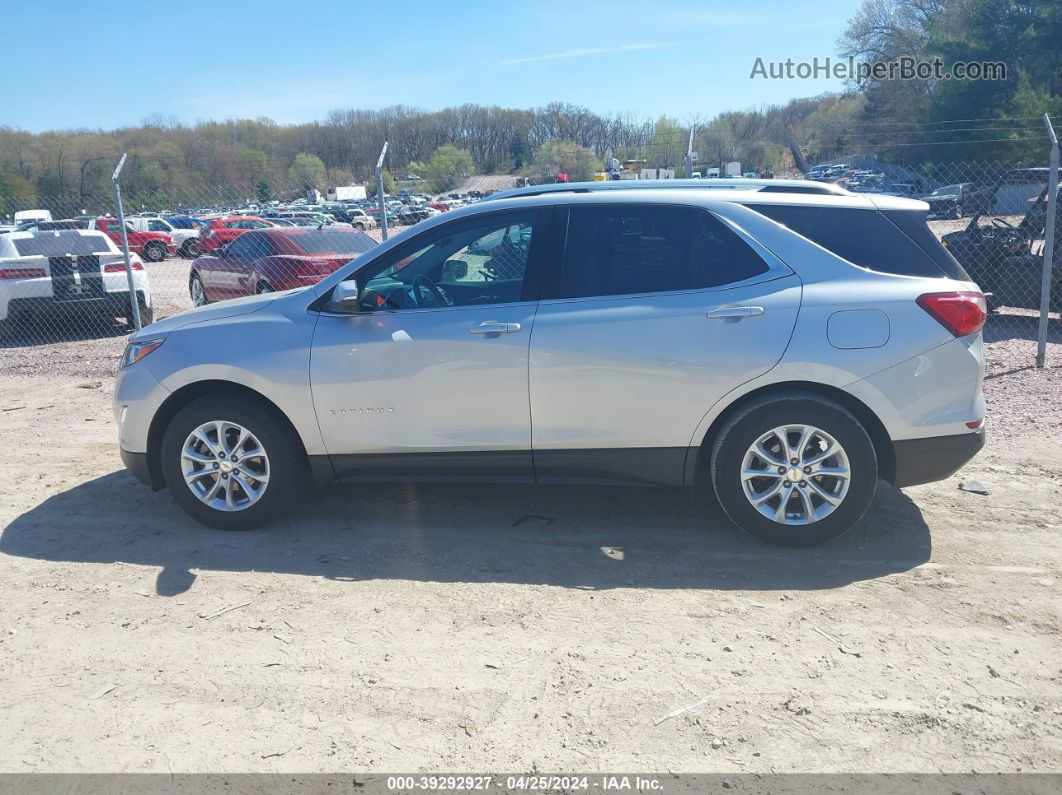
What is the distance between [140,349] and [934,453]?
4.39m

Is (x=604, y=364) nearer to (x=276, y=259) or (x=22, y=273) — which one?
(x=276, y=259)

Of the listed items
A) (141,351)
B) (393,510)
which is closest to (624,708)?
(393,510)

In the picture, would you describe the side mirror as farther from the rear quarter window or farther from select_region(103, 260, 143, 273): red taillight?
select_region(103, 260, 143, 273): red taillight

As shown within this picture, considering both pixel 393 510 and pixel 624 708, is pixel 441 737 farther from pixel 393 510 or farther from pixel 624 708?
pixel 393 510

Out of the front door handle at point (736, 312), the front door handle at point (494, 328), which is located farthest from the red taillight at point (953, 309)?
the front door handle at point (494, 328)

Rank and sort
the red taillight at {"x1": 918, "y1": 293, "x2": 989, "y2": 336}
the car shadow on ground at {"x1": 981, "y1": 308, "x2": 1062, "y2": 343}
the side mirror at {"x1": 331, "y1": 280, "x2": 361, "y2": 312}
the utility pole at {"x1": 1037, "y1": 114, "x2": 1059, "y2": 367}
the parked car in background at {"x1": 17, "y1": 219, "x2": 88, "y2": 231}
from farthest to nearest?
the parked car in background at {"x1": 17, "y1": 219, "x2": 88, "y2": 231} < the car shadow on ground at {"x1": 981, "y1": 308, "x2": 1062, "y2": 343} < the utility pole at {"x1": 1037, "y1": 114, "x2": 1059, "y2": 367} < the side mirror at {"x1": 331, "y1": 280, "x2": 361, "y2": 312} < the red taillight at {"x1": 918, "y1": 293, "x2": 989, "y2": 336}

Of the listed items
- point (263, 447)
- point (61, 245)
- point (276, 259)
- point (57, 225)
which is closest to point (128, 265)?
point (61, 245)

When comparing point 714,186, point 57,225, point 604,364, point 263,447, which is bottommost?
point 263,447

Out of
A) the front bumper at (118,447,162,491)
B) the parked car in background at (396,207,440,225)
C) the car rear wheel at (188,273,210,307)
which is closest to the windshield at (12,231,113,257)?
the car rear wheel at (188,273,210,307)

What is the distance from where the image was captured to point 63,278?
11633mm

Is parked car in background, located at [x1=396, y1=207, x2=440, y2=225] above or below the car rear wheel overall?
above

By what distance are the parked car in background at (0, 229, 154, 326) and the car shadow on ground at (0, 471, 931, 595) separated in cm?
701

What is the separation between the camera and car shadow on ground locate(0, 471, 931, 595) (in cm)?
439

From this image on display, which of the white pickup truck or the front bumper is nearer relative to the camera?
the front bumper
